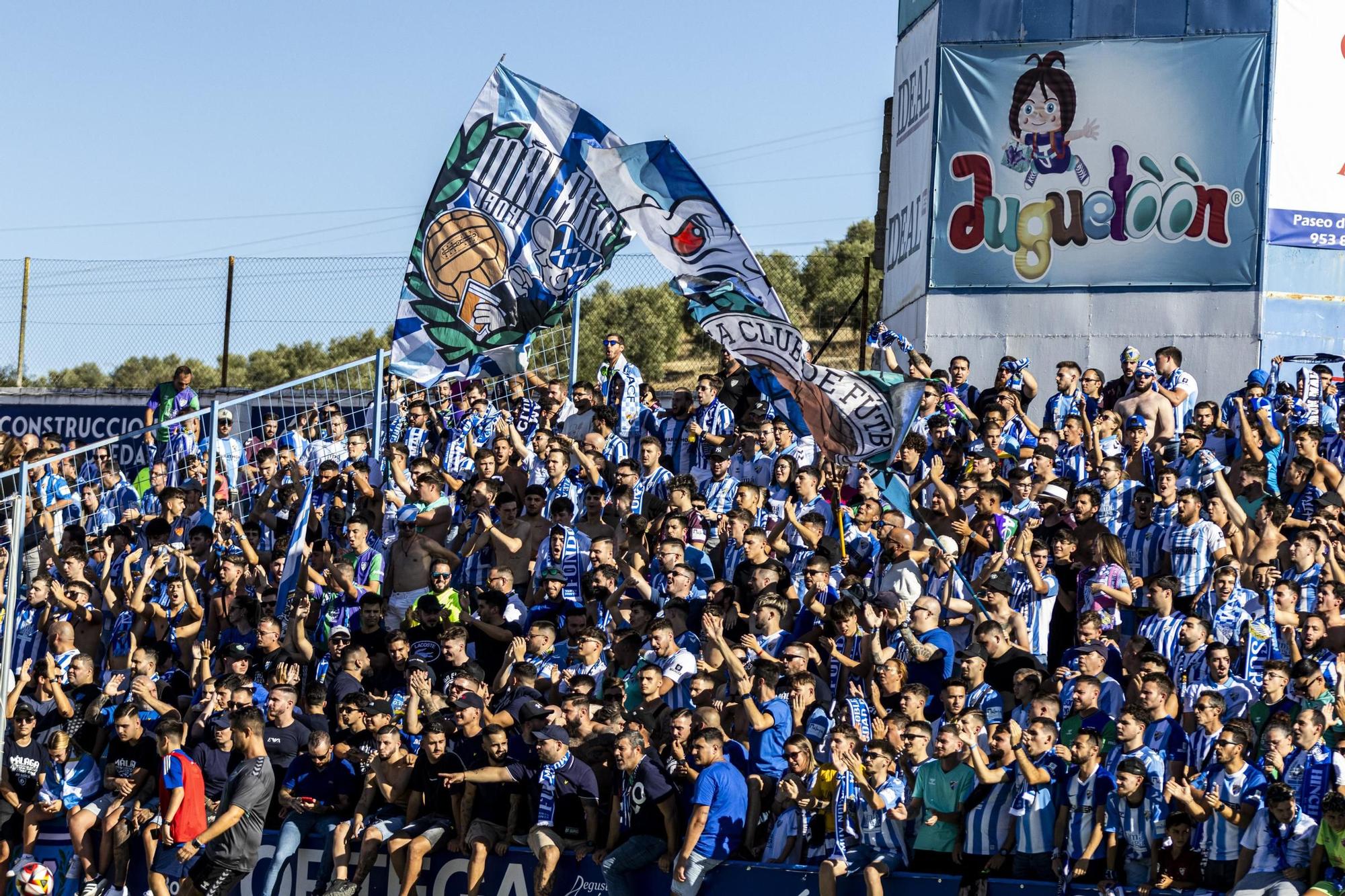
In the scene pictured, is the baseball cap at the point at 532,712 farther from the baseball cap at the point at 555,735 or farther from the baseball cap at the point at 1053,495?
the baseball cap at the point at 1053,495

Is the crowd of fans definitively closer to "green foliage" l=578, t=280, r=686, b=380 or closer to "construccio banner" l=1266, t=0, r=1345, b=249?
"construccio banner" l=1266, t=0, r=1345, b=249

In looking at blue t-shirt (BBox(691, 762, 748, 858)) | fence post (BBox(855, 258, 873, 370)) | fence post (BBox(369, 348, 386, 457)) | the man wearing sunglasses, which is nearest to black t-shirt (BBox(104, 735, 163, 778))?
blue t-shirt (BBox(691, 762, 748, 858))

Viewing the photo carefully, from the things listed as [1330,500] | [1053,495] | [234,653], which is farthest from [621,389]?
[1330,500]

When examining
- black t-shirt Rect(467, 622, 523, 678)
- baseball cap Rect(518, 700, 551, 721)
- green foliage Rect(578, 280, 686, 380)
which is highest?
green foliage Rect(578, 280, 686, 380)

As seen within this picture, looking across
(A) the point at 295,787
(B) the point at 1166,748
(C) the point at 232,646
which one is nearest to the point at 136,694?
(C) the point at 232,646

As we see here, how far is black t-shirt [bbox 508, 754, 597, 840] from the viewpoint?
39.7 ft

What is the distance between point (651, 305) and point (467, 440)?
47.6 feet

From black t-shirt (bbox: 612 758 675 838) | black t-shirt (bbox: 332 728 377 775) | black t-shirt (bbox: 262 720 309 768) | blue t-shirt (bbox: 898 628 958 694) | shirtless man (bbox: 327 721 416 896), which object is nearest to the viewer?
black t-shirt (bbox: 612 758 675 838)

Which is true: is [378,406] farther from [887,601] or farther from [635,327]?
[635,327]

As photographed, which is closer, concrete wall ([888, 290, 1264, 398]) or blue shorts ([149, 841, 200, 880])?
blue shorts ([149, 841, 200, 880])

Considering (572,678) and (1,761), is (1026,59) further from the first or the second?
(1,761)

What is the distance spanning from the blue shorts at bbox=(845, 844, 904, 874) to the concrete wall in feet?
29.8

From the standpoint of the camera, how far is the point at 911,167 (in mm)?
21016

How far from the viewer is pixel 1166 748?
10789 mm
